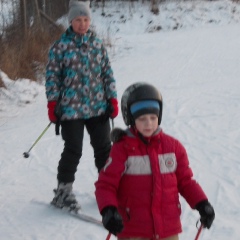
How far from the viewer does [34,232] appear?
399cm

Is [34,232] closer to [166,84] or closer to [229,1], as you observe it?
[166,84]

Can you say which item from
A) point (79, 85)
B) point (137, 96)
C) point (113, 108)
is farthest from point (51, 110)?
point (137, 96)

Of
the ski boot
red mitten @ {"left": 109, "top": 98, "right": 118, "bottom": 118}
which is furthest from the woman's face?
the ski boot

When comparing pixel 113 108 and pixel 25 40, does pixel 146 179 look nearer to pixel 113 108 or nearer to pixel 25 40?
pixel 113 108

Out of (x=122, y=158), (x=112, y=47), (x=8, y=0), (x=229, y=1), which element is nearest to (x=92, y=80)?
(x=122, y=158)

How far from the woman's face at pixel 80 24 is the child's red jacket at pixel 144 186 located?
61.7 inches

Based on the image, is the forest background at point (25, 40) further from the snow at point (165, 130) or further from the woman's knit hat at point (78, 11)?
the woman's knit hat at point (78, 11)

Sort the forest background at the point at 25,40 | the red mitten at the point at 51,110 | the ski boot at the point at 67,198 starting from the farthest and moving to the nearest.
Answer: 1. the forest background at the point at 25,40
2. the ski boot at the point at 67,198
3. the red mitten at the point at 51,110

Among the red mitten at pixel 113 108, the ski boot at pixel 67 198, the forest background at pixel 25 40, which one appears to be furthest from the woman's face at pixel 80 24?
the forest background at pixel 25 40

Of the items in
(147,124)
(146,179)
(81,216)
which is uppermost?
(147,124)

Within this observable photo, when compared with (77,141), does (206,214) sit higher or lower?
higher

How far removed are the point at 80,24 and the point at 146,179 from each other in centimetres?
178

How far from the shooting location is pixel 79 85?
396 centimetres

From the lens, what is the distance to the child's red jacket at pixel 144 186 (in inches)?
99.3
